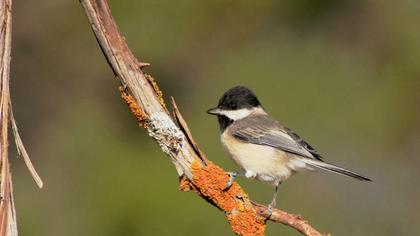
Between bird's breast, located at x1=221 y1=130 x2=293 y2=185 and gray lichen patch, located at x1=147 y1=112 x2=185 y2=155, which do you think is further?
bird's breast, located at x1=221 y1=130 x2=293 y2=185

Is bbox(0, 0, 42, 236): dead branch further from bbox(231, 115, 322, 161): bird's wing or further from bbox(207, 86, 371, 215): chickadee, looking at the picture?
bbox(231, 115, 322, 161): bird's wing

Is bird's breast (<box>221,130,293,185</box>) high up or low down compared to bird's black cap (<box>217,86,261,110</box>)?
down

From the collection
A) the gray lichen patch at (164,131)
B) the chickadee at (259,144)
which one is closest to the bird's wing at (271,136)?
the chickadee at (259,144)

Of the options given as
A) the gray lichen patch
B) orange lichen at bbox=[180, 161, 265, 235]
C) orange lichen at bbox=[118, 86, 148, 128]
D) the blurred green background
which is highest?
orange lichen at bbox=[118, 86, 148, 128]

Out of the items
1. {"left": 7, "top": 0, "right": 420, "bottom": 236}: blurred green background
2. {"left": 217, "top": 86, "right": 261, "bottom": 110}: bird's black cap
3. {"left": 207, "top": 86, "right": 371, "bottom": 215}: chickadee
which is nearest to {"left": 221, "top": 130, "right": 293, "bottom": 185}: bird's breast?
{"left": 207, "top": 86, "right": 371, "bottom": 215}: chickadee

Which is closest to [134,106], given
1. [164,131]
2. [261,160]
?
[164,131]

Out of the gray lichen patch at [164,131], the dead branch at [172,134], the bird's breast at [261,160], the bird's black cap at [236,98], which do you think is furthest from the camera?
the bird's black cap at [236,98]

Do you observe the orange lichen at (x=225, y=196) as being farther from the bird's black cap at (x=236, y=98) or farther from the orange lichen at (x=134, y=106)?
the bird's black cap at (x=236, y=98)

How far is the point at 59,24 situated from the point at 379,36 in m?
3.95

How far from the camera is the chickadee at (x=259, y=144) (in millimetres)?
4527

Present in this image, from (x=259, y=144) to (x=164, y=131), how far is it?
147 cm

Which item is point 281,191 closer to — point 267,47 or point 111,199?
point 111,199

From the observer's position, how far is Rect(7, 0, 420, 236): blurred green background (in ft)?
27.7

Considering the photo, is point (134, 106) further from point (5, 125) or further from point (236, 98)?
point (236, 98)
